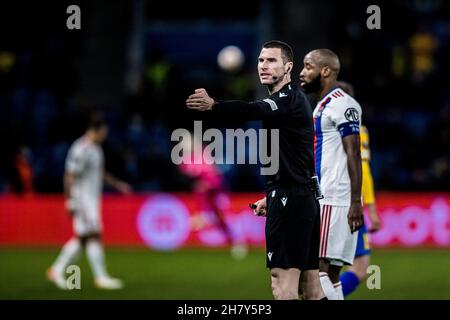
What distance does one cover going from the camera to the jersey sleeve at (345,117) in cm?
690

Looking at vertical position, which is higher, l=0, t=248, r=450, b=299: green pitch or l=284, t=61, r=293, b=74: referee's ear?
l=284, t=61, r=293, b=74: referee's ear

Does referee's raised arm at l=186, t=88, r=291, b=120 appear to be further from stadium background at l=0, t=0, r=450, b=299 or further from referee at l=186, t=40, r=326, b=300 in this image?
stadium background at l=0, t=0, r=450, b=299

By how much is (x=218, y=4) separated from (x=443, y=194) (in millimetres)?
9456

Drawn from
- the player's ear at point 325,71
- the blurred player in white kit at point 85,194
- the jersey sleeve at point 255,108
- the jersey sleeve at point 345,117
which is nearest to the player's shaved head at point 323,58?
the player's ear at point 325,71

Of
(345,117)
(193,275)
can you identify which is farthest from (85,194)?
(345,117)

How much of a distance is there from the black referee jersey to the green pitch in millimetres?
3671

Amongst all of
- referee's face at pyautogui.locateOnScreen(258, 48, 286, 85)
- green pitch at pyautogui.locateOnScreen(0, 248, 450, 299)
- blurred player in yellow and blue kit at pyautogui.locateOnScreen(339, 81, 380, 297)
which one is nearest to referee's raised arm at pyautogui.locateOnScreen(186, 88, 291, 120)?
referee's face at pyautogui.locateOnScreen(258, 48, 286, 85)

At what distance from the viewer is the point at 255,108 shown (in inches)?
224

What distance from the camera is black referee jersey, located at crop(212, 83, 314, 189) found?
5.94 metres

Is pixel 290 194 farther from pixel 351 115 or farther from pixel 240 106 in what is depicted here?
pixel 351 115

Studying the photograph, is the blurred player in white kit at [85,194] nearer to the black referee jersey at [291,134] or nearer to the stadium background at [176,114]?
the stadium background at [176,114]

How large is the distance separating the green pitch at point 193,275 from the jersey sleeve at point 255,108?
4.09 m
